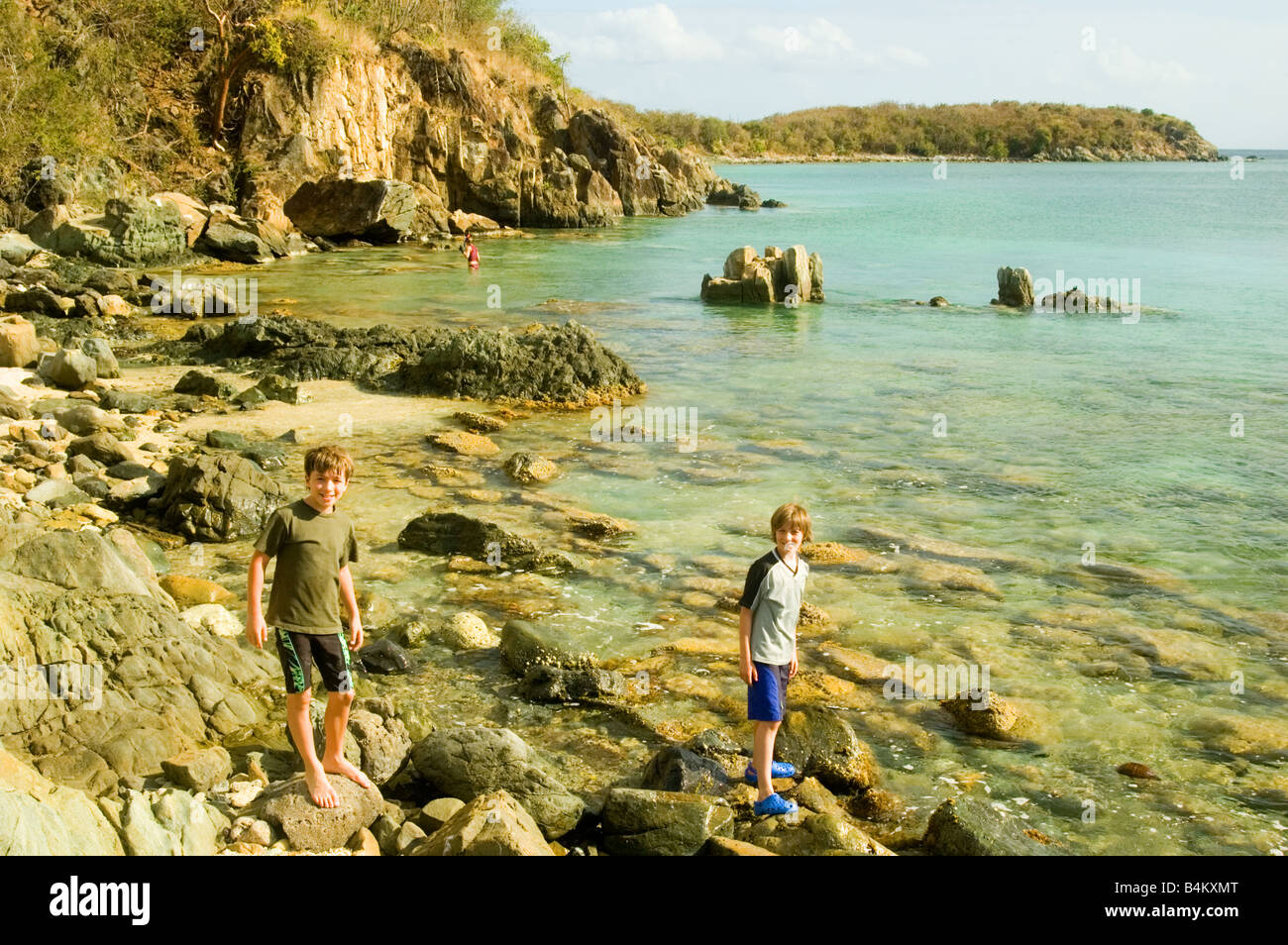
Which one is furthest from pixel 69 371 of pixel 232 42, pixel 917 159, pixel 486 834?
pixel 917 159

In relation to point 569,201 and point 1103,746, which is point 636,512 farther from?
point 569,201

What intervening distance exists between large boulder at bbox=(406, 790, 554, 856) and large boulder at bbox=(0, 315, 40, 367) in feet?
45.7

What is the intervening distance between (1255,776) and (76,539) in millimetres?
7480

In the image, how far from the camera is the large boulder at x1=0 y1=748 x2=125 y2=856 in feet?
13.3

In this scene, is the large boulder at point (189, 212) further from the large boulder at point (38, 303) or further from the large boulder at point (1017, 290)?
the large boulder at point (1017, 290)

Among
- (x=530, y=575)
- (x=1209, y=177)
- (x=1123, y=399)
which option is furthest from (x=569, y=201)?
(x=1209, y=177)

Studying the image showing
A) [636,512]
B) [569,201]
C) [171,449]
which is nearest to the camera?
[636,512]

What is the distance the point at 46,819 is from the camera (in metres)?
4.29

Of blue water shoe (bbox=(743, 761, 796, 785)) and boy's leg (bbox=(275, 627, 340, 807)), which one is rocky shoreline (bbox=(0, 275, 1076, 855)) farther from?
boy's leg (bbox=(275, 627, 340, 807))

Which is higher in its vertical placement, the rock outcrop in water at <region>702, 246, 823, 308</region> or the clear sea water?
the rock outcrop in water at <region>702, 246, 823, 308</region>

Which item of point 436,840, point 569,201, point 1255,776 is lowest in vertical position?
point 1255,776

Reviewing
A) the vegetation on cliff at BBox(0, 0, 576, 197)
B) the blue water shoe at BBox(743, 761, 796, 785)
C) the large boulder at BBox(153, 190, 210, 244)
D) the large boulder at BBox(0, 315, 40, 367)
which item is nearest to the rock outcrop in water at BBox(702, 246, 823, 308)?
the large boulder at BBox(153, 190, 210, 244)

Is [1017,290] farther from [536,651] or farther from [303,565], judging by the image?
[303,565]
